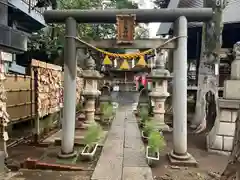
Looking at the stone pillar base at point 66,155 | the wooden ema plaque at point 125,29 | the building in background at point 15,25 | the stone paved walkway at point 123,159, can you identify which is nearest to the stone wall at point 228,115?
the stone paved walkway at point 123,159

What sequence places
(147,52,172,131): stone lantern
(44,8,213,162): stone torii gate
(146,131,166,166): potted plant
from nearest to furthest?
(146,131,166,166): potted plant, (44,8,213,162): stone torii gate, (147,52,172,131): stone lantern

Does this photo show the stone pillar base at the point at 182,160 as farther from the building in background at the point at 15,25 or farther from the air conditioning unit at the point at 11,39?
the air conditioning unit at the point at 11,39

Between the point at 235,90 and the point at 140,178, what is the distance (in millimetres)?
4179

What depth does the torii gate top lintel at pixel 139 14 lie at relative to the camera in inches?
249

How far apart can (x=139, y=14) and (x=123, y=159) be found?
134 inches

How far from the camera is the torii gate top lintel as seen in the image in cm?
633

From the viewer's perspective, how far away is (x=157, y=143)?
6.06m

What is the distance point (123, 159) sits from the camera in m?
6.05

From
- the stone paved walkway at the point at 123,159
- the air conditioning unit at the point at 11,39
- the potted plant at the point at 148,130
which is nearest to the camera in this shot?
the stone paved walkway at the point at 123,159

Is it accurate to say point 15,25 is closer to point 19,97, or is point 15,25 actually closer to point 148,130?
point 19,97

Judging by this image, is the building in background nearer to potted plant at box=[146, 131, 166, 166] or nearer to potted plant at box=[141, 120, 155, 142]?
potted plant at box=[141, 120, 155, 142]

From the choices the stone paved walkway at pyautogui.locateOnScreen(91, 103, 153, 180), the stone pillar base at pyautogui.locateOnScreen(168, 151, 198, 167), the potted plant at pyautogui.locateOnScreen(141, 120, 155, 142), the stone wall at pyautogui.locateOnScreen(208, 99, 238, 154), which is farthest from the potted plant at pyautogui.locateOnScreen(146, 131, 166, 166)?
the stone wall at pyautogui.locateOnScreen(208, 99, 238, 154)

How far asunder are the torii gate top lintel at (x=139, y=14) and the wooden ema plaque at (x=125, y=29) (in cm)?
13

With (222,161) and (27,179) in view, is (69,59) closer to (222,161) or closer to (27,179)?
(27,179)
